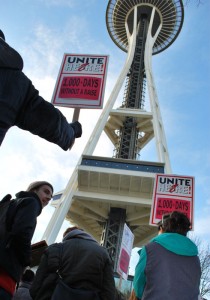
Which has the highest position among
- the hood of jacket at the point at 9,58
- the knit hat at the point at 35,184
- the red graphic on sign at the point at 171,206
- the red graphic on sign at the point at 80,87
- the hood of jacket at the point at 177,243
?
the red graphic on sign at the point at 171,206

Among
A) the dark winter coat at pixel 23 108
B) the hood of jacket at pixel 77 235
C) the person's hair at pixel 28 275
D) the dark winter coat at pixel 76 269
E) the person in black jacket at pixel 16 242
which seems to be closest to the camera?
the dark winter coat at pixel 23 108

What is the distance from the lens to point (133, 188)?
24.6m

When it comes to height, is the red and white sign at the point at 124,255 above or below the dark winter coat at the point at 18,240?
above

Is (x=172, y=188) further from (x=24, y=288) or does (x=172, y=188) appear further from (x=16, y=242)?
(x=16, y=242)

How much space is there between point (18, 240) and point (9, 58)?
1.23 metres

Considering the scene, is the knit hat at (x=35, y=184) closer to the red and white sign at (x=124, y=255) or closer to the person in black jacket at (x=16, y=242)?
the person in black jacket at (x=16, y=242)

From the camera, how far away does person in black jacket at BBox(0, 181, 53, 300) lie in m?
2.32

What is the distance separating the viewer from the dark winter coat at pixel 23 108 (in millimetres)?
1758

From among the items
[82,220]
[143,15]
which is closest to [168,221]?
[82,220]

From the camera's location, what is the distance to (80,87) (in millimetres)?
4238

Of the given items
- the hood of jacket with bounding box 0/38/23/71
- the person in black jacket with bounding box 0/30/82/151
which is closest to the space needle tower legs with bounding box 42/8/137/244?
the person in black jacket with bounding box 0/30/82/151

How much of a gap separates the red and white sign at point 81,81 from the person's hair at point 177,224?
1.50m

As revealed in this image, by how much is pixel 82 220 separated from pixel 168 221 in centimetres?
2595

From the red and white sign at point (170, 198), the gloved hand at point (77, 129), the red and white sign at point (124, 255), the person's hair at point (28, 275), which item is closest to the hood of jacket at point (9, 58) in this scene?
the gloved hand at point (77, 129)
